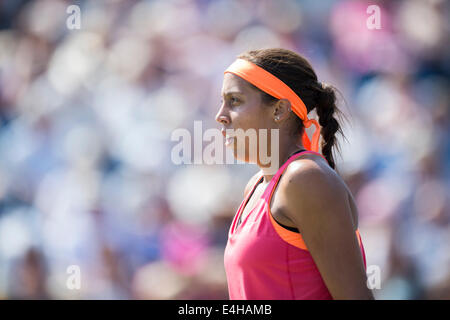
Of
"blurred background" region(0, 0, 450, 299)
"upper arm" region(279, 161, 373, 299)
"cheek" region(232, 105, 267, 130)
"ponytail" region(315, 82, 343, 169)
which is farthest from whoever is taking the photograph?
"blurred background" region(0, 0, 450, 299)

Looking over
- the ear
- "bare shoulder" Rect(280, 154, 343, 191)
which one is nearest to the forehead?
the ear

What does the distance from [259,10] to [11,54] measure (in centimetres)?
209

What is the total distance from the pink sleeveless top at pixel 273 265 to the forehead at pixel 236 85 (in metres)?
0.37

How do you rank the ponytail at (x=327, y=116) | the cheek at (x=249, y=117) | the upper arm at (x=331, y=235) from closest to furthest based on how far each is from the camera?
1. the upper arm at (x=331, y=235)
2. the cheek at (x=249, y=117)
3. the ponytail at (x=327, y=116)

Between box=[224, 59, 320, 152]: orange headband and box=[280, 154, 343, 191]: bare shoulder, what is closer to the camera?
box=[280, 154, 343, 191]: bare shoulder

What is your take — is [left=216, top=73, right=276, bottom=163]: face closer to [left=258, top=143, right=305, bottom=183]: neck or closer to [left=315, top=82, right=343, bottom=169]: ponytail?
[left=258, top=143, right=305, bottom=183]: neck

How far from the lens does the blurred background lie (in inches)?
129

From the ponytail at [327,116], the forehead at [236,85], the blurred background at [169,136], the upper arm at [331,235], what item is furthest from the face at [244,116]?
the blurred background at [169,136]

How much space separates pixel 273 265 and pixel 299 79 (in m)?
0.68

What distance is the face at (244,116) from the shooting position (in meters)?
1.69

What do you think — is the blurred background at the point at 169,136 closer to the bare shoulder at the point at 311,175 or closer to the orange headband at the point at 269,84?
the orange headband at the point at 269,84

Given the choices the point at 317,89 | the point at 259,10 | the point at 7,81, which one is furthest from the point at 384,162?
the point at 7,81

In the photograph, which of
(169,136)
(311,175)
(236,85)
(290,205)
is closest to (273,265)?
(290,205)

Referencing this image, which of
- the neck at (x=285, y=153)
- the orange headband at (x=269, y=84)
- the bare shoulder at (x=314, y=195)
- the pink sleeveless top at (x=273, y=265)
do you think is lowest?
the pink sleeveless top at (x=273, y=265)
